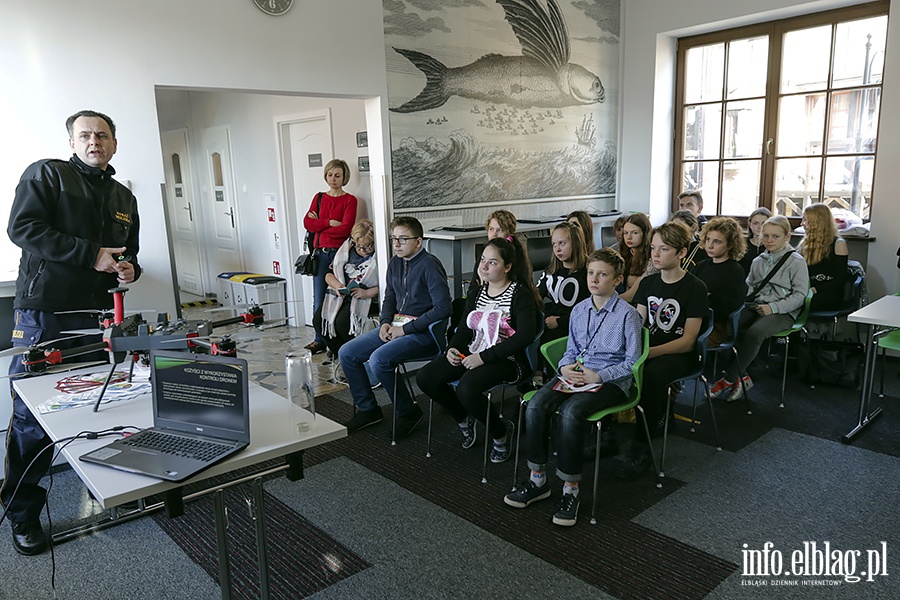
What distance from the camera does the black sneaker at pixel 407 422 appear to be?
371 centimetres

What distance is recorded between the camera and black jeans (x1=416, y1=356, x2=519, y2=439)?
10.4ft

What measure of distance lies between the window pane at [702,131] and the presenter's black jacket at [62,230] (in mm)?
5269

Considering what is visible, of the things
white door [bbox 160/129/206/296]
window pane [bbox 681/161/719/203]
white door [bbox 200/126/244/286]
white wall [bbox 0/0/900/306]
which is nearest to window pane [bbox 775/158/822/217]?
window pane [bbox 681/161/719/203]

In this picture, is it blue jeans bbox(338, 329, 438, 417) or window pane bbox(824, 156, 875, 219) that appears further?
window pane bbox(824, 156, 875, 219)

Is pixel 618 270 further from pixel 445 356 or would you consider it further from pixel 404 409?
pixel 404 409

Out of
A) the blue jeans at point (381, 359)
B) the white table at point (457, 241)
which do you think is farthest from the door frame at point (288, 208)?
the blue jeans at point (381, 359)

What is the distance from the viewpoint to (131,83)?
3.59m

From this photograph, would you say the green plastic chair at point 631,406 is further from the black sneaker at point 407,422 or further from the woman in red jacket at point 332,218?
the woman in red jacket at point 332,218

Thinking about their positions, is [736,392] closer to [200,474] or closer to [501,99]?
[501,99]

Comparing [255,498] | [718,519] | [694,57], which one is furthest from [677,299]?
[694,57]

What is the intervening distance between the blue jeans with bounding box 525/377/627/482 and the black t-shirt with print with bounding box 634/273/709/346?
1.95 feet

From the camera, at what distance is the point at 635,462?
3143 millimetres

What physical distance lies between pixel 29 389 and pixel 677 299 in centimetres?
282

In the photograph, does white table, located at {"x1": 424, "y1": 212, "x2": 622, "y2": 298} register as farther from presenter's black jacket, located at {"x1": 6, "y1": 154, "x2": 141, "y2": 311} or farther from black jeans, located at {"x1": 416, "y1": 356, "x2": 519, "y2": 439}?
presenter's black jacket, located at {"x1": 6, "y1": 154, "x2": 141, "y2": 311}
